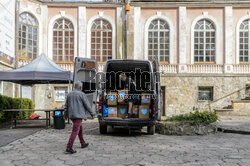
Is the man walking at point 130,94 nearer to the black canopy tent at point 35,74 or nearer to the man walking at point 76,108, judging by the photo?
the black canopy tent at point 35,74

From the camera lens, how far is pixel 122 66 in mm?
11484

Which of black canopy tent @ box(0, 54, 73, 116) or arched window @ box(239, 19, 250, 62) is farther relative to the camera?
arched window @ box(239, 19, 250, 62)

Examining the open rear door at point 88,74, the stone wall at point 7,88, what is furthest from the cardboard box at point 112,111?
the stone wall at point 7,88

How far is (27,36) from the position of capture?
21516mm

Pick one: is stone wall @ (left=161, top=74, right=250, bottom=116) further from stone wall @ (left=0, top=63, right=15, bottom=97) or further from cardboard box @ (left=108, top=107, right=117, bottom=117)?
cardboard box @ (left=108, top=107, right=117, bottom=117)

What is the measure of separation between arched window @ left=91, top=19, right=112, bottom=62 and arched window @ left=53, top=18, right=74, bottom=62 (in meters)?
1.61

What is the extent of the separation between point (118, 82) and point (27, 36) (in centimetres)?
1228

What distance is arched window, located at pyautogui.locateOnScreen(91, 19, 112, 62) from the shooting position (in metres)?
22.7

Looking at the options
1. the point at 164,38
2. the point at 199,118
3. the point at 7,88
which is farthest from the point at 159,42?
the point at 199,118

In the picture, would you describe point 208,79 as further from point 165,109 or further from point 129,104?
point 129,104

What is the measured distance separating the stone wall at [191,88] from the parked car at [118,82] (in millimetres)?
8687

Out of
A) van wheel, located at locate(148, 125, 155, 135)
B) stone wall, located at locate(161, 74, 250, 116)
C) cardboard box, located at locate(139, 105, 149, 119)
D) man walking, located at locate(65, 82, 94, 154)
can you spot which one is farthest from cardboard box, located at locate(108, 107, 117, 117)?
stone wall, located at locate(161, 74, 250, 116)

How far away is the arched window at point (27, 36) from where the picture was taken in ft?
69.2

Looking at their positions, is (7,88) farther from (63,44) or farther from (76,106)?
(76,106)
